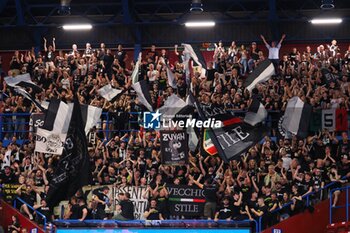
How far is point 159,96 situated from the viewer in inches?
1416

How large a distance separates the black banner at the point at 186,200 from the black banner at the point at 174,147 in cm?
120

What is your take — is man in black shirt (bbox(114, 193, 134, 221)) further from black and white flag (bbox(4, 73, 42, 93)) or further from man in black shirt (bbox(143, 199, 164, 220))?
black and white flag (bbox(4, 73, 42, 93))

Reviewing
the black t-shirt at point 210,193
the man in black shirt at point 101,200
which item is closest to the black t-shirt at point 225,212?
the black t-shirt at point 210,193

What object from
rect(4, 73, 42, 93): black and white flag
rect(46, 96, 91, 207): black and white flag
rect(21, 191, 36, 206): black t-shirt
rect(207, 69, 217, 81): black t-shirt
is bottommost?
rect(21, 191, 36, 206): black t-shirt

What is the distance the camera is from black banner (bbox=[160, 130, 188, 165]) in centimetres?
3177

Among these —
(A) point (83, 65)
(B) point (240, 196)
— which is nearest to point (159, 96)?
(A) point (83, 65)

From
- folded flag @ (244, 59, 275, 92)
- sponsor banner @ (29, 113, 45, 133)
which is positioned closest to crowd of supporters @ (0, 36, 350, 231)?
sponsor banner @ (29, 113, 45, 133)

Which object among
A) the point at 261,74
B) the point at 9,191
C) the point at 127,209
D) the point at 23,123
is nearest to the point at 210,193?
the point at 127,209

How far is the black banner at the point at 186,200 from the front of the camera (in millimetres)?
30750

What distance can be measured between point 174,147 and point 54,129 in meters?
4.61

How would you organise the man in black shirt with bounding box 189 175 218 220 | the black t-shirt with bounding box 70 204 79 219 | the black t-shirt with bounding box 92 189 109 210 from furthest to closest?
the black t-shirt with bounding box 92 189 109 210
the black t-shirt with bounding box 70 204 79 219
the man in black shirt with bounding box 189 175 218 220

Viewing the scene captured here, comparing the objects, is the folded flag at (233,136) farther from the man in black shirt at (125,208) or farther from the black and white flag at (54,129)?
the black and white flag at (54,129)

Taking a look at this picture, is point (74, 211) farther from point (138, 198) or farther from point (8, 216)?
point (8, 216)

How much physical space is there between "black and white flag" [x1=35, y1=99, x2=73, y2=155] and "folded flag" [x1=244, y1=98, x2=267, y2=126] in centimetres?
649
